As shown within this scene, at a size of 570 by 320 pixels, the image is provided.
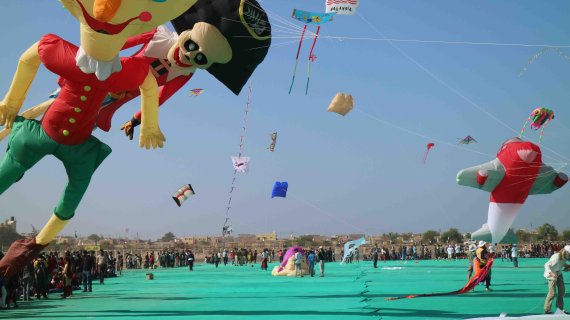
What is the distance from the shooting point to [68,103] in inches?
416

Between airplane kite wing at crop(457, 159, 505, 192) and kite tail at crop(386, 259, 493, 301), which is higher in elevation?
airplane kite wing at crop(457, 159, 505, 192)

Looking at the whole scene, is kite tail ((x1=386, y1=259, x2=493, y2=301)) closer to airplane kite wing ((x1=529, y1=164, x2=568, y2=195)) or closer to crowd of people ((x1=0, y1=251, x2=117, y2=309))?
airplane kite wing ((x1=529, y1=164, x2=568, y2=195))

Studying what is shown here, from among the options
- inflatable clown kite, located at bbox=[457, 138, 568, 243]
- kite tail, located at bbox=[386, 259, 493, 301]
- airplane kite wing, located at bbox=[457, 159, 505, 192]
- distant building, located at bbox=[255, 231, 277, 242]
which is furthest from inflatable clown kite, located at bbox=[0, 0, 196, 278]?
distant building, located at bbox=[255, 231, 277, 242]

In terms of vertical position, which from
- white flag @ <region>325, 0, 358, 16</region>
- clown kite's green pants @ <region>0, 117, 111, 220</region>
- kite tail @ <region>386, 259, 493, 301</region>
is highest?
white flag @ <region>325, 0, 358, 16</region>

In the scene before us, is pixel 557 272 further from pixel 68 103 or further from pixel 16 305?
pixel 16 305

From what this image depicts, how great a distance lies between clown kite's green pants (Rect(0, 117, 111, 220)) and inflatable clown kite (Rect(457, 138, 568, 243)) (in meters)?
9.23

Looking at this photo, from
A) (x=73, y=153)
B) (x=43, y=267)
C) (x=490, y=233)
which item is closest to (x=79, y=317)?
(x=73, y=153)

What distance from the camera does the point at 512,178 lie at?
16.0 m

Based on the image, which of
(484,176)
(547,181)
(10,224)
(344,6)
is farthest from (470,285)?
(10,224)

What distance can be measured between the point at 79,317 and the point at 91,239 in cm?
10695

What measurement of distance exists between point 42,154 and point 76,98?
114 cm

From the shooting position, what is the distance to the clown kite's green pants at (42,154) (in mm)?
10719

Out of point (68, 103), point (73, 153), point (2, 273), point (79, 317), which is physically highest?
point (68, 103)

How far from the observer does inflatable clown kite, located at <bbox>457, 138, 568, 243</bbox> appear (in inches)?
627
